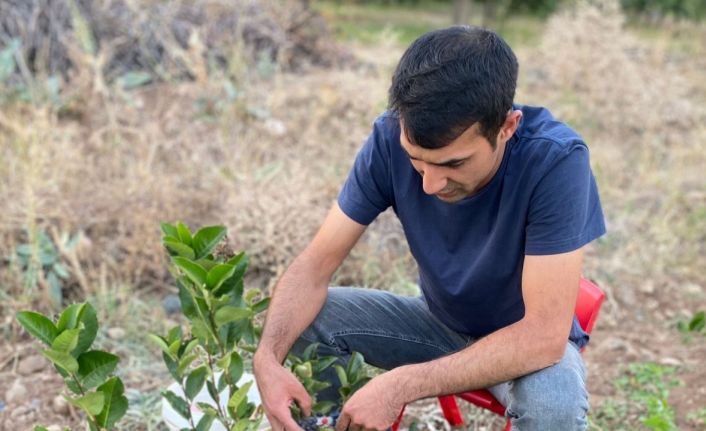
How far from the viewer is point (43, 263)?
323 cm

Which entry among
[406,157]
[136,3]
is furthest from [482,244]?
[136,3]

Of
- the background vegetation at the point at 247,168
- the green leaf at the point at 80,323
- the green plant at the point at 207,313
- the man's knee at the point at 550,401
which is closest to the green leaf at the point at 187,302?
the green plant at the point at 207,313

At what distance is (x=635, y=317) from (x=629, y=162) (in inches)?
82.7

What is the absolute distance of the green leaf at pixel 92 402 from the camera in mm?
1597

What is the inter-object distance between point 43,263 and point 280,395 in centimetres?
172

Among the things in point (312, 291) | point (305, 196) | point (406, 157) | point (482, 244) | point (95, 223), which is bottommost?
point (95, 223)

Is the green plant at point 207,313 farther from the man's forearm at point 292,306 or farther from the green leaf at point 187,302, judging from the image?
the man's forearm at point 292,306

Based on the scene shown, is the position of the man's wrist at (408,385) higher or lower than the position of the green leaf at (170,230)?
lower

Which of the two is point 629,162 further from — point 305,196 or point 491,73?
point 491,73

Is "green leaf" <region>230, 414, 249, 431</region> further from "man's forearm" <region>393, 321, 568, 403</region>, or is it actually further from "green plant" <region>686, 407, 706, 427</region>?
"green plant" <region>686, 407, 706, 427</region>

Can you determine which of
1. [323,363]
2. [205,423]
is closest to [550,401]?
[323,363]

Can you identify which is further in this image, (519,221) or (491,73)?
(519,221)

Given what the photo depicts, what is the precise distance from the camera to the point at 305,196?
3.47 m

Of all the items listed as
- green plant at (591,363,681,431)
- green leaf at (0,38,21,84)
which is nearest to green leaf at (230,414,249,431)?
green plant at (591,363,681,431)
